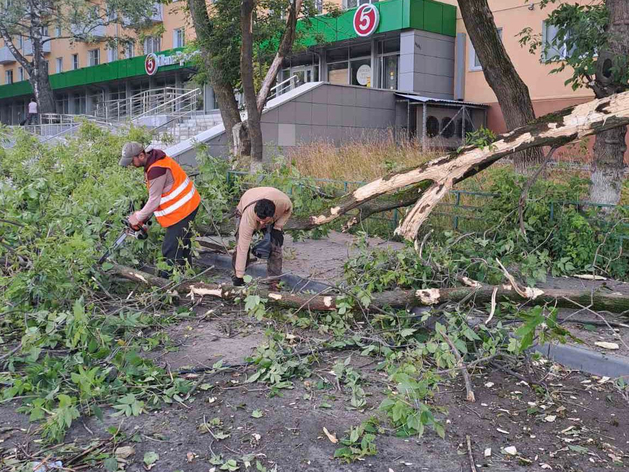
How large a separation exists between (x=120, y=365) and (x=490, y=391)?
2465mm

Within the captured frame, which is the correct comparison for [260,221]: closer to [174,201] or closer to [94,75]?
[174,201]

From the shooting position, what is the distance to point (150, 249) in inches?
283

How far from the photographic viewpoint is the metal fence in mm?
7352

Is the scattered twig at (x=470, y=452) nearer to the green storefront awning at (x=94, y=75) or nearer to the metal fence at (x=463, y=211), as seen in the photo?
the metal fence at (x=463, y=211)

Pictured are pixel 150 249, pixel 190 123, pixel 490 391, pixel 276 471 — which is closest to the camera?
pixel 276 471

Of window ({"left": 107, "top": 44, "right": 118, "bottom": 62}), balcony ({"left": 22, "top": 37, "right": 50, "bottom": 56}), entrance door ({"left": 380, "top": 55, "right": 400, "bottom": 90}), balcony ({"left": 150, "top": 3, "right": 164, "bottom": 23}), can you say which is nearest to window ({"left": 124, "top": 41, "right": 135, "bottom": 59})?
window ({"left": 107, "top": 44, "right": 118, "bottom": 62})

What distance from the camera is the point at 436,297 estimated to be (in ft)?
17.0

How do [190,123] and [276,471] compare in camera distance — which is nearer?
[276,471]

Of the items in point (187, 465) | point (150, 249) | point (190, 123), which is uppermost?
point (190, 123)

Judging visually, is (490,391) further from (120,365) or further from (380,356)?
(120,365)

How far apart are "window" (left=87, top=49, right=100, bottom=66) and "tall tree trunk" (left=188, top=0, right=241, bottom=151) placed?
28.9 metres

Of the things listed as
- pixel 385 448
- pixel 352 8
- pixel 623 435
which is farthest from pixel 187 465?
pixel 352 8

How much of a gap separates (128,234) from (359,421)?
3746 mm

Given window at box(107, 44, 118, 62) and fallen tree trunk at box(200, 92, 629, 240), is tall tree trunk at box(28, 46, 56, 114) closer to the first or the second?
window at box(107, 44, 118, 62)
